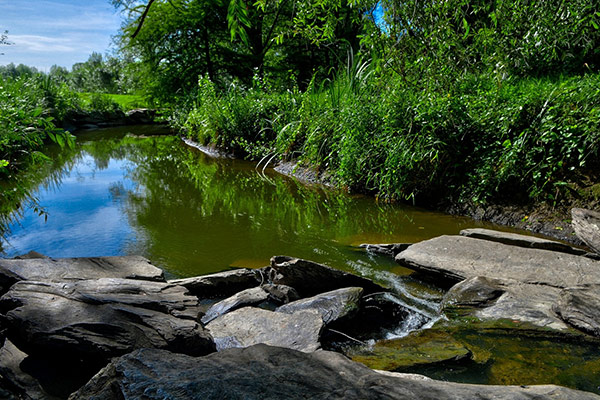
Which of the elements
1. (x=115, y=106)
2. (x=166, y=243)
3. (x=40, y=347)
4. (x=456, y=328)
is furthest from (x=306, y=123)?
(x=115, y=106)

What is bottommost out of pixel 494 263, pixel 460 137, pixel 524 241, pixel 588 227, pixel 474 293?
pixel 474 293

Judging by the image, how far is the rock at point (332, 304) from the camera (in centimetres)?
285

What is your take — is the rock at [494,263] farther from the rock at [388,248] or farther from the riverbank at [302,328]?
the rock at [388,248]

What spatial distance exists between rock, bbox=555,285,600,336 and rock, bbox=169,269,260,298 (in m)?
2.07

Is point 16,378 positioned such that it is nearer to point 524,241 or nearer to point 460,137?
point 524,241

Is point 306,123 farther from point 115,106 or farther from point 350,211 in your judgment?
point 115,106

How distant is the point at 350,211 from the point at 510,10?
3490 mm

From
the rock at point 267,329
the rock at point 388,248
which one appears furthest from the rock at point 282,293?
the rock at point 388,248

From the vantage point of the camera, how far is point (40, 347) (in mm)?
2094

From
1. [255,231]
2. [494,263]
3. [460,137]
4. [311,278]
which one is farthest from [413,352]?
[460,137]

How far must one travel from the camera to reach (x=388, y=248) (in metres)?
4.18

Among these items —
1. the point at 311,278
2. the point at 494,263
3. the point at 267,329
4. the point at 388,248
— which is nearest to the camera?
the point at 267,329

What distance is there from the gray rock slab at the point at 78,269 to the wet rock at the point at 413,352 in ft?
5.13

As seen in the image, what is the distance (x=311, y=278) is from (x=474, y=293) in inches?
44.3
